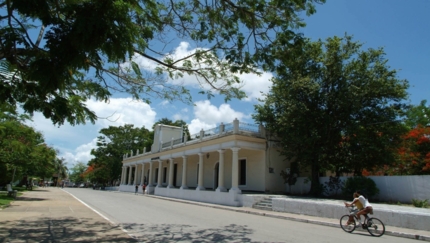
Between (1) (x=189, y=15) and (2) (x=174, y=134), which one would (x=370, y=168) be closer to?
(1) (x=189, y=15)

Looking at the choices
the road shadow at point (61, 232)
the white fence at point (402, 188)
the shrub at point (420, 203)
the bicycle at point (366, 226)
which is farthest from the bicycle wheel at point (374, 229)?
the road shadow at point (61, 232)

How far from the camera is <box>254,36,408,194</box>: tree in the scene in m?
18.4

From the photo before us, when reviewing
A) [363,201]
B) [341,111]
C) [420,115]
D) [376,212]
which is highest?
[420,115]

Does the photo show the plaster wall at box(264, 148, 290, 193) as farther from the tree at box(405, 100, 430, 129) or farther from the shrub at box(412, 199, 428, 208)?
the tree at box(405, 100, 430, 129)

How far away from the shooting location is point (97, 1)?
4.58m

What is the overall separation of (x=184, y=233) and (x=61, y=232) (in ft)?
11.9

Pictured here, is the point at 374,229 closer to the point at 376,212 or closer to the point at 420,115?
the point at 376,212

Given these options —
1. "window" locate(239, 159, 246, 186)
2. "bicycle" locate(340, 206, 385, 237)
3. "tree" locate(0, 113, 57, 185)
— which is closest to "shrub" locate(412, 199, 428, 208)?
"bicycle" locate(340, 206, 385, 237)

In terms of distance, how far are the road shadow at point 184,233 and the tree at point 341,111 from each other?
1085 centimetres

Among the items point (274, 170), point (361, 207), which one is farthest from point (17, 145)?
point (361, 207)

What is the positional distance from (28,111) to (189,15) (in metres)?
4.77

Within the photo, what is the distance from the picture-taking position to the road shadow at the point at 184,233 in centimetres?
786

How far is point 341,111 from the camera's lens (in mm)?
19125

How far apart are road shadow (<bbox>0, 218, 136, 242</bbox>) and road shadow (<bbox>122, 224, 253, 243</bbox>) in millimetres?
483
